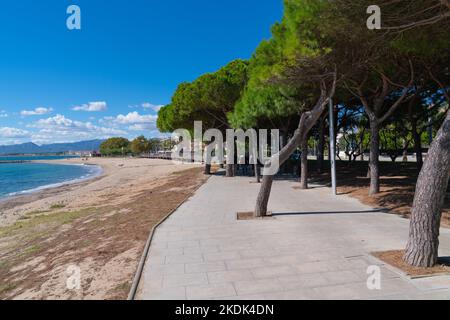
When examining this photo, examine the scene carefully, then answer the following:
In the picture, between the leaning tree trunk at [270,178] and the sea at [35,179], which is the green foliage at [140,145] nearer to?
the sea at [35,179]

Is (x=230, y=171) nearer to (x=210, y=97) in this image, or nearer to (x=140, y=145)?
(x=210, y=97)

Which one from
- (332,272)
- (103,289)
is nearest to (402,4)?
(332,272)

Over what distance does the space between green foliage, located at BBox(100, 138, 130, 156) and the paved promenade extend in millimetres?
129391

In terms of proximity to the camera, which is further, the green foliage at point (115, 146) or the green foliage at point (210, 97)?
the green foliage at point (115, 146)

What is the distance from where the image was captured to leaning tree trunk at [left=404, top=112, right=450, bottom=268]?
4.81 m

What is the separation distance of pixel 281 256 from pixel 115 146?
14162 centimetres

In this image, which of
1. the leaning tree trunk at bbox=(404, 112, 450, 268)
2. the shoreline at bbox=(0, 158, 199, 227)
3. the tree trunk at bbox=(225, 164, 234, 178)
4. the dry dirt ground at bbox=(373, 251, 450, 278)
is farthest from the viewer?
the tree trunk at bbox=(225, 164, 234, 178)

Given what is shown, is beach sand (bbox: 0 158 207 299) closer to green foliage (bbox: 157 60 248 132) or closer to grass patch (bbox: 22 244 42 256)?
grass patch (bbox: 22 244 42 256)

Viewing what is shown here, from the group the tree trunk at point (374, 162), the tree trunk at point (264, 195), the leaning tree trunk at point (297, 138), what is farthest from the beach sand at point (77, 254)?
the tree trunk at point (374, 162)

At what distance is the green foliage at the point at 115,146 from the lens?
13462 cm

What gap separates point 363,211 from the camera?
9.88 meters

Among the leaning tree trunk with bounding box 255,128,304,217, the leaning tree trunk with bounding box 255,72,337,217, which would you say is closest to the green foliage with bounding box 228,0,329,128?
the leaning tree trunk with bounding box 255,72,337,217

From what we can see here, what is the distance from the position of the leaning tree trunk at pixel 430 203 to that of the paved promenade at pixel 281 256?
474 millimetres

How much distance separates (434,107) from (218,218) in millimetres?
15712
